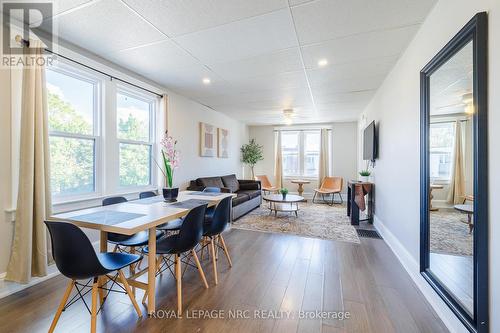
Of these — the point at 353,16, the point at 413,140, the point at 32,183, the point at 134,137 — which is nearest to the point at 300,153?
the point at 413,140

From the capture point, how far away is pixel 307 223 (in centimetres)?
427

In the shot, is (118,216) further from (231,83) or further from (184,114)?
(184,114)

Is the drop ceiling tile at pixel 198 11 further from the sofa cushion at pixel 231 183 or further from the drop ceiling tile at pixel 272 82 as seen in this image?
the sofa cushion at pixel 231 183

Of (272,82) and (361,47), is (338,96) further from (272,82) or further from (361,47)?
(361,47)

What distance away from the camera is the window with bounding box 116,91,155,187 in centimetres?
319

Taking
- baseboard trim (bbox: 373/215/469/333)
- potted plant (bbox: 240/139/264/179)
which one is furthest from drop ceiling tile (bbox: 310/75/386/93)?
potted plant (bbox: 240/139/264/179)

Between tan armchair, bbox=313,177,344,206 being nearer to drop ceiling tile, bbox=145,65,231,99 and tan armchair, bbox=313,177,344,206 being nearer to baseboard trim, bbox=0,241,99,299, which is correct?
drop ceiling tile, bbox=145,65,231,99

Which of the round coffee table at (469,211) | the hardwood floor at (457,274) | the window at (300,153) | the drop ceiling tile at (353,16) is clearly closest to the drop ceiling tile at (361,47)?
the drop ceiling tile at (353,16)

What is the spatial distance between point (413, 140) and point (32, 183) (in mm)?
3742

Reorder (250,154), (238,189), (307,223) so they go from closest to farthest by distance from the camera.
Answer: (307,223) → (238,189) → (250,154)

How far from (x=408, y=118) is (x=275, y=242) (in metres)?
2.32

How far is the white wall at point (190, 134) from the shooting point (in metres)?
4.16

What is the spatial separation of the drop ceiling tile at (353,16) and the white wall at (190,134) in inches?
107

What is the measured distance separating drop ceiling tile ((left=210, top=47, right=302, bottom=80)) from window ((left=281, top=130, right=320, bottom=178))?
4.49 metres
